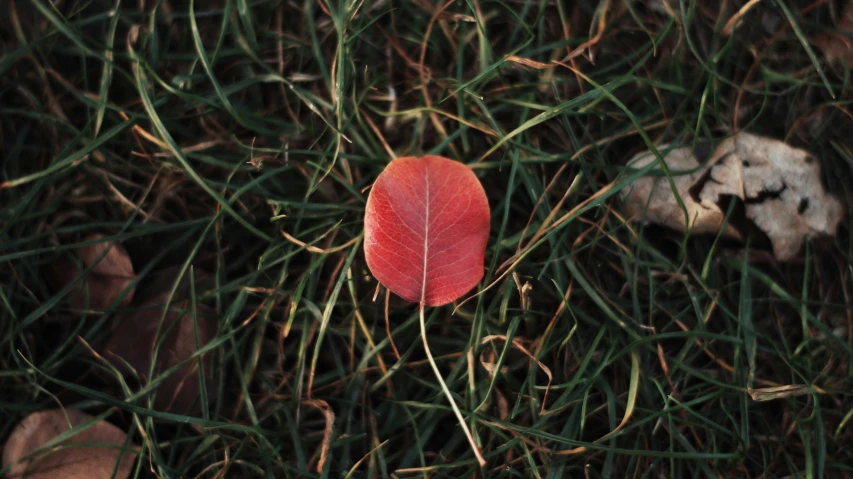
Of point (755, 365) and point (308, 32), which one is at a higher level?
point (308, 32)

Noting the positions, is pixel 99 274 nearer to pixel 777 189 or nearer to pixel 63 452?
pixel 63 452

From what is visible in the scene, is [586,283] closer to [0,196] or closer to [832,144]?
[832,144]

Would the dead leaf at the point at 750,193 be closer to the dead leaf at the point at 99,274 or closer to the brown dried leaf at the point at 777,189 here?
the brown dried leaf at the point at 777,189

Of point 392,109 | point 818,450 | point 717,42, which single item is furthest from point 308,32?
point 818,450

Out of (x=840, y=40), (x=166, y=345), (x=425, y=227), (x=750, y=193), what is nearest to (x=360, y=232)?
(x=425, y=227)

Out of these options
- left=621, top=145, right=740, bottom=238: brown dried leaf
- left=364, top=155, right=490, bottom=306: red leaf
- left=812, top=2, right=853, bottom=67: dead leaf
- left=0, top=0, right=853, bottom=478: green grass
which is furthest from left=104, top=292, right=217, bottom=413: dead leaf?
left=812, top=2, right=853, bottom=67: dead leaf

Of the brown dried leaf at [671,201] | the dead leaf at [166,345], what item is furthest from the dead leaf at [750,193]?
the dead leaf at [166,345]
